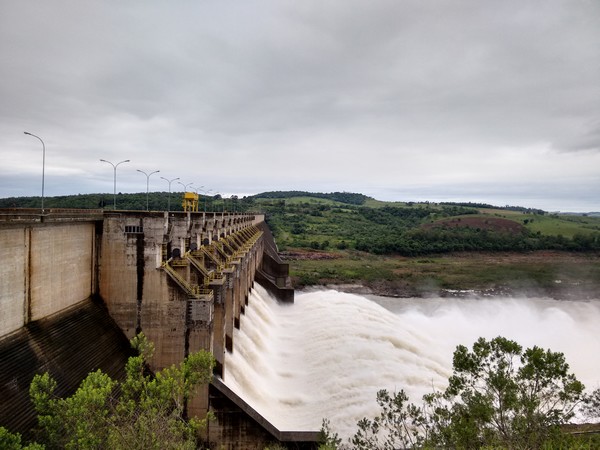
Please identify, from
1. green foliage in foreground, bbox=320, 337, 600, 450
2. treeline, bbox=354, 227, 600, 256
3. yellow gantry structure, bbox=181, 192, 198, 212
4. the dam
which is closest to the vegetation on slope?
treeline, bbox=354, 227, 600, 256

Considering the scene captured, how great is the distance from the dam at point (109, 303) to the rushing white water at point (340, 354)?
2.59 meters

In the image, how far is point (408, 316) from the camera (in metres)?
48.1

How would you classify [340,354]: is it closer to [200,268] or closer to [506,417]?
[200,268]

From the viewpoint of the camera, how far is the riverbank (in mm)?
66562

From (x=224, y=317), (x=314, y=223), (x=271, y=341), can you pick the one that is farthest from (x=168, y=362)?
(x=314, y=223)

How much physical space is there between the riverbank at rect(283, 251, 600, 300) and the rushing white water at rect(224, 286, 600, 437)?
780 inches

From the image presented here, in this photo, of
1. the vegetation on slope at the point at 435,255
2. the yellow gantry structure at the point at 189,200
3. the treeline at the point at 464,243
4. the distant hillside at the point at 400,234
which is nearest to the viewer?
the yellow gantry structure at the point at 189,200

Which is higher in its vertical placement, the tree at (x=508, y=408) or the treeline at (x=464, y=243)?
the tree at (x=508, y=408)

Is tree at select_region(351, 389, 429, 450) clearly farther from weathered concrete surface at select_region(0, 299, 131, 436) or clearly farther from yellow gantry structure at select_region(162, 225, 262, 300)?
yellow gantry structure at select_region(162, 225, 262, 300)

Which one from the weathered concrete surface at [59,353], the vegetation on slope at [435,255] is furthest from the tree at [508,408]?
the vegetation on slope at [435,255]

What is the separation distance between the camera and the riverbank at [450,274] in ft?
218

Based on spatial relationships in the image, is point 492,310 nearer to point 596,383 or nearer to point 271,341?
point 596,383

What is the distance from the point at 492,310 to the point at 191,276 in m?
49.0

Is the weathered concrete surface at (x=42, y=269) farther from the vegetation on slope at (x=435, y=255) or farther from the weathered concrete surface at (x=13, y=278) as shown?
the vegetation on slope at (x=435, y=255)
